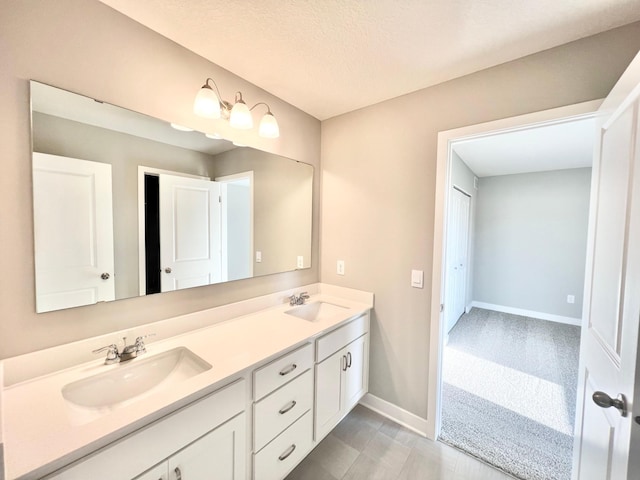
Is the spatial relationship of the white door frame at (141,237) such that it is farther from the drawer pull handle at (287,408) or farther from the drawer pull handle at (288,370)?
the drawer pull handle at (287,408)

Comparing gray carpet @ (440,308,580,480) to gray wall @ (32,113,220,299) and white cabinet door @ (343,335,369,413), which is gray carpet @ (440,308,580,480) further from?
gray wall @ (32,113,220,299)

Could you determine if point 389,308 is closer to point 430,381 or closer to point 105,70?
point 430,381

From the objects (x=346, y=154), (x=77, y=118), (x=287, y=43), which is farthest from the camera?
(x=346, y=154)

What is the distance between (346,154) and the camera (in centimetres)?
216

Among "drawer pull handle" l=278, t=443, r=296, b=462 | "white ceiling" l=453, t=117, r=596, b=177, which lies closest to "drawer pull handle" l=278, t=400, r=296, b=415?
"drawer pull handle" l=278, t=443, r=296, b=462

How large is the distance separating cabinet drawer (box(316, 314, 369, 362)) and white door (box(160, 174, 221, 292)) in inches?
30.4

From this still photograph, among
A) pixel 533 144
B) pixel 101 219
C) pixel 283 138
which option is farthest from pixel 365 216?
pixel 533 144

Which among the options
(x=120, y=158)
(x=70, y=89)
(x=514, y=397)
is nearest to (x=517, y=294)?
(x=514, y=397)

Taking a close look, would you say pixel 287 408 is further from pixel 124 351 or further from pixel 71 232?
pixel 71 232

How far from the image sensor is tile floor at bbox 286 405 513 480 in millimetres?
1523

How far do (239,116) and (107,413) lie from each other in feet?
5.00

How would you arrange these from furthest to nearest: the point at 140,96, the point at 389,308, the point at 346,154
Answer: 1. the point at 346,154
2. the point at 389,308
3. the point at 140,96

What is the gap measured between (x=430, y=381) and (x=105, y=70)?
8.31ft

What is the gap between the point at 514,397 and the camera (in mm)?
2225
